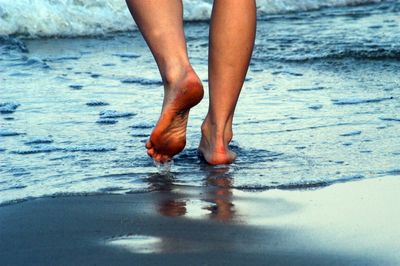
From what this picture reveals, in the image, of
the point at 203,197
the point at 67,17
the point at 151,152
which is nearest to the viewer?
the point at 203,197

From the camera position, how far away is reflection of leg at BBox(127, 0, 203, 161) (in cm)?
337

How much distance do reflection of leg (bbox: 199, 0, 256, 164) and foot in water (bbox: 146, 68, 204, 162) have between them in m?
0.21

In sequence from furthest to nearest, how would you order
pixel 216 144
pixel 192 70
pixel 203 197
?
pixel 216 144 → pixel 192 70 → pixel 203 197

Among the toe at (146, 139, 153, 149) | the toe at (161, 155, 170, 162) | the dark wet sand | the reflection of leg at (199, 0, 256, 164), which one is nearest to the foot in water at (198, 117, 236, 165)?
the reflection of leg at (199, 0, 256, 164)

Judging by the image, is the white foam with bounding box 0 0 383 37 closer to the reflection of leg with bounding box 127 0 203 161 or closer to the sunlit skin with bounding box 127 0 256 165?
the sunlit skin with bounding box 127 0 256 165

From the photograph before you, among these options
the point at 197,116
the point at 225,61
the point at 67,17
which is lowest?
the point at 67,17

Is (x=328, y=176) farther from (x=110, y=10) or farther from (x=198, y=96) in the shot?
(x=110, y=10)

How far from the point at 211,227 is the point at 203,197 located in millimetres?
339

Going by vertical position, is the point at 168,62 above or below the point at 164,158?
above

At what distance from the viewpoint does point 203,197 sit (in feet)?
10.4

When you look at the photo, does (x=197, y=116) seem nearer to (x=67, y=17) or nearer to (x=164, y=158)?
(x=164, y=158)

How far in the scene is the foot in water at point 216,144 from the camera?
3.64m

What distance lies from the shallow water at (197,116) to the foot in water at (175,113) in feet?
0.29

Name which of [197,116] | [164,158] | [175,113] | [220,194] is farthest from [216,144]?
[197,116]
